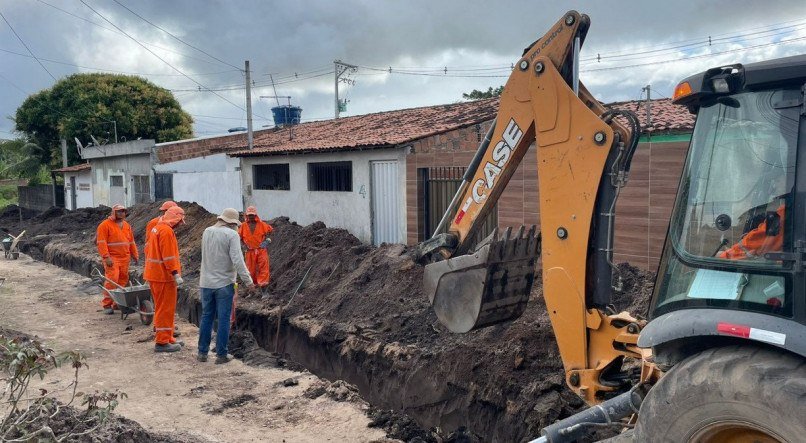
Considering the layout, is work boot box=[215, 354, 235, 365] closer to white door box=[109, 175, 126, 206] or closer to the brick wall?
the brick wall

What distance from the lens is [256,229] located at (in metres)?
12.1

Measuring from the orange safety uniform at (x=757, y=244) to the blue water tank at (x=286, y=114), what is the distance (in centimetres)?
2413

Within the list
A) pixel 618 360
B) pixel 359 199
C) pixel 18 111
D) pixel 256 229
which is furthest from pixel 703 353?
pixel 18 111

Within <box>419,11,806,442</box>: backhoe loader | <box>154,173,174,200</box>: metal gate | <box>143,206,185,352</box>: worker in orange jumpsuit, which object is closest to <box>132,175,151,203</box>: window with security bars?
<box>154,173,174,200</box>: metal gate

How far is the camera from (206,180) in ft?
68.8

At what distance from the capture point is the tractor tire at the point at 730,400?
9.14 ft

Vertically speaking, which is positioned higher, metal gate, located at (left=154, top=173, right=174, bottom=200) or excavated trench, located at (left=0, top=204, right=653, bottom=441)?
metal gate, located at (left=154, top=173, right=174, bottom=200)

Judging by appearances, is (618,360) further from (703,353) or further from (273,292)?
(273,292)

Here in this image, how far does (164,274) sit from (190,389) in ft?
6.75

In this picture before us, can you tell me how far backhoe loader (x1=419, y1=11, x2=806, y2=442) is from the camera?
9.69 ft

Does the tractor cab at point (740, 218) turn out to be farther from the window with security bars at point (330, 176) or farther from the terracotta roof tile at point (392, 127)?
the window with security bars at point (330, 176)

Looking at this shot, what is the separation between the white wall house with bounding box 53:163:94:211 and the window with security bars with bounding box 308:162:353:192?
62.1 feet

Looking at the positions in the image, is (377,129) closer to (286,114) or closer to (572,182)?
(286,114)

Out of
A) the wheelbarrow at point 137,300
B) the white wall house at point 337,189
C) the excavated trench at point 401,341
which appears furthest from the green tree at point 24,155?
the wheelbarrow at point 137,300
